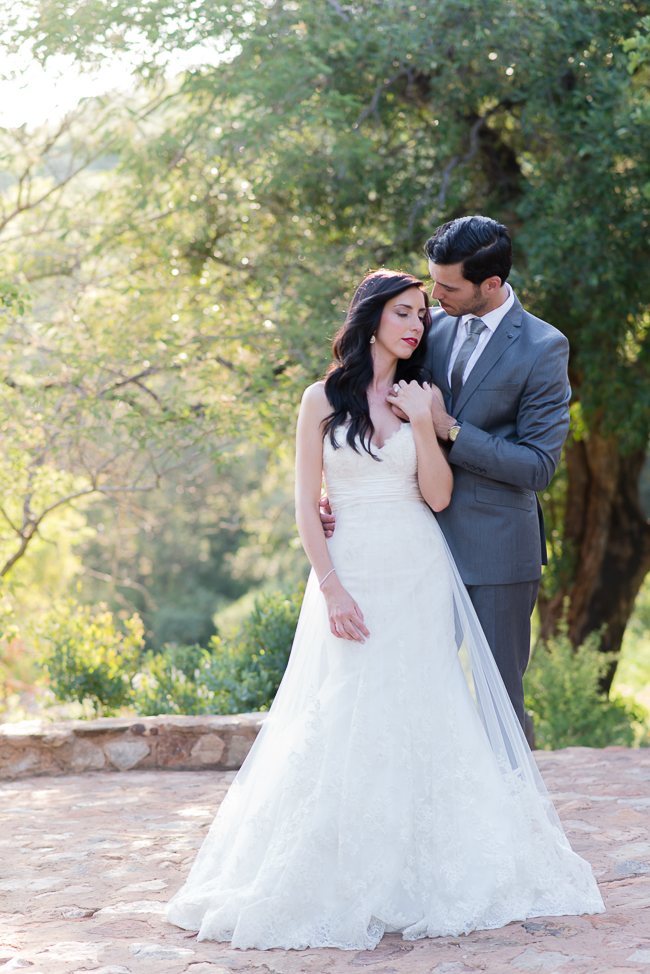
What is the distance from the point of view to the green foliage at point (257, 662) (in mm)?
5473

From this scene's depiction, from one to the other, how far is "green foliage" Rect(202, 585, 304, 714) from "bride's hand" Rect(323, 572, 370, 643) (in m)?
2.78

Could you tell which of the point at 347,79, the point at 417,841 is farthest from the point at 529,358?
the point at 347,79

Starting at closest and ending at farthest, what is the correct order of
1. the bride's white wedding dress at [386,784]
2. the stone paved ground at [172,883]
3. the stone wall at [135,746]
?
the stone paved ground at [172,883], the bride's white wedding dress at [386,784], the stone wall at [135,746]

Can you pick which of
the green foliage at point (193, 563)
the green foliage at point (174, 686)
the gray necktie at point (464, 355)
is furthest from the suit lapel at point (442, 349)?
the green foliage at point (193, 563)

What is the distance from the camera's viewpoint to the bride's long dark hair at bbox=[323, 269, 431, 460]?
2.84 meters

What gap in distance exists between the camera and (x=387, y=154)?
6.74 meters

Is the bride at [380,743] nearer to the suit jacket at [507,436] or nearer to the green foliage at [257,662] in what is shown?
the suit jacket at [507,436]

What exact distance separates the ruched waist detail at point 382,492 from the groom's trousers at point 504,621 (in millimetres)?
383

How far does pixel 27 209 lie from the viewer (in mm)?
6770

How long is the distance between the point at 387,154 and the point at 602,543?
4.08 metres

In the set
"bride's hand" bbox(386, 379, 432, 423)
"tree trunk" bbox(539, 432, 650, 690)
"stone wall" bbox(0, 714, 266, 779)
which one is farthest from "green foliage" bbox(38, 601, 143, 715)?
"tree trunk" bbox(539, 432, 650, 690)

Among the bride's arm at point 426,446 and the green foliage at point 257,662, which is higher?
the bride's arm at point 426,446

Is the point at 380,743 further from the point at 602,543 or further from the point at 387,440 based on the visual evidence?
the point at 602,543

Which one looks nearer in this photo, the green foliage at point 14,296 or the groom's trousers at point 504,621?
the groom's trousers at point 504,621
